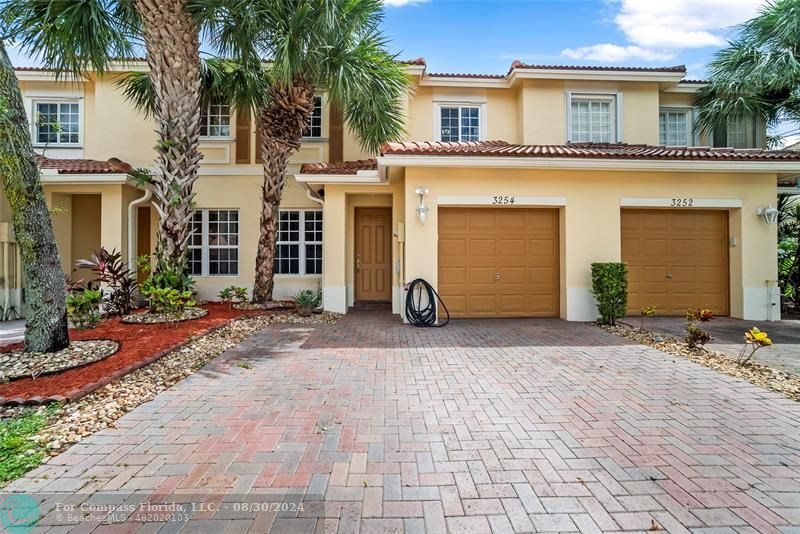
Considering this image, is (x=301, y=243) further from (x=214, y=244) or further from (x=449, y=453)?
(x=449, y=453)

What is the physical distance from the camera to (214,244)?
12.1 meters

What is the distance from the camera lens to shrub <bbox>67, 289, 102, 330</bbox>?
6820mm

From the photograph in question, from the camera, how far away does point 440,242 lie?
947 centimetres

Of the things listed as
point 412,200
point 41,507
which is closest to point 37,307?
point 41,507

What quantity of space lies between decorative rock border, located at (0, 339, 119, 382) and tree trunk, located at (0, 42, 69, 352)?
0.55 feet

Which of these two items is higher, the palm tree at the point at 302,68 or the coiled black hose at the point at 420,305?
the palm tree at the point at 302,68

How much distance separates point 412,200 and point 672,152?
6390mm

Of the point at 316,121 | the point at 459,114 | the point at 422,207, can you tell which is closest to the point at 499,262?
the point at 422,207

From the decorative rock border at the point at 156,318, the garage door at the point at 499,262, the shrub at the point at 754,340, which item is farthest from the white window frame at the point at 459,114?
the shrub at the point at 754,340

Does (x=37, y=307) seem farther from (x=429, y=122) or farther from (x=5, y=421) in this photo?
(x=429, y=122)

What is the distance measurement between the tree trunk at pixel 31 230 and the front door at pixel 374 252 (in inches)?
289

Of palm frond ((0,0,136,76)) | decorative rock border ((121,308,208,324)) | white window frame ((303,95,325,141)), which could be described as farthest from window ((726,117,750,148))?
palm frond ((0,0,136,76))

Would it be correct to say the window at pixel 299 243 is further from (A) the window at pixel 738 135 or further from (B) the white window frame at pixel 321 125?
(A) the window at pixel 738 135

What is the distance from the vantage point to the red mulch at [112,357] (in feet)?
14.0
